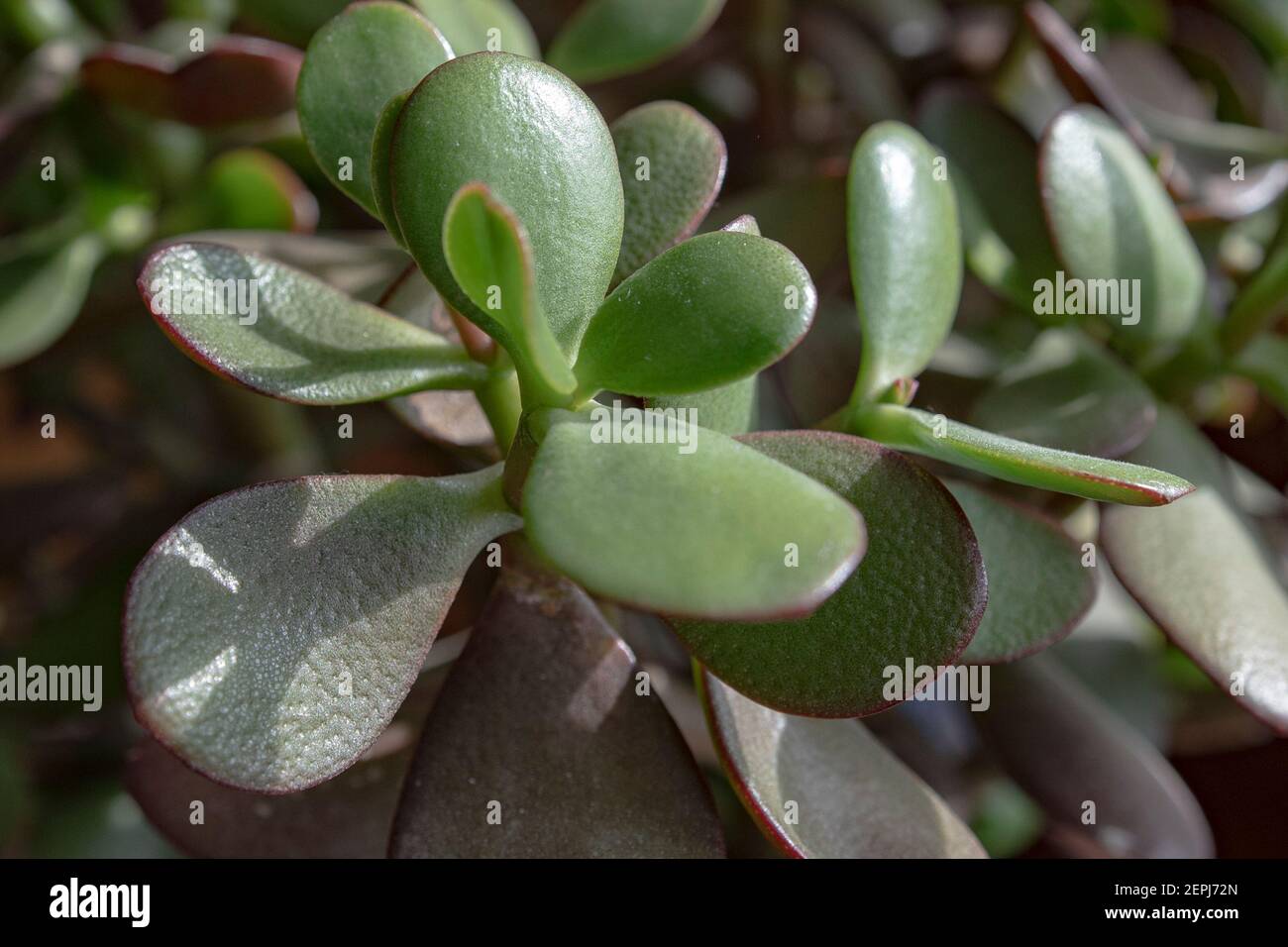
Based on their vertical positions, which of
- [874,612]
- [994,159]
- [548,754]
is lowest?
[548,754]

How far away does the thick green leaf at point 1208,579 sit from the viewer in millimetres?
621

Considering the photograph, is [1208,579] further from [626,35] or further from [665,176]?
[626,35]

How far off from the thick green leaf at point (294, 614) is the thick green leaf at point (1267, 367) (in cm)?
51

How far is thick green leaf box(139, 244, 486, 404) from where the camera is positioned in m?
0.51

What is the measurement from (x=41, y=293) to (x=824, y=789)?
0.59m

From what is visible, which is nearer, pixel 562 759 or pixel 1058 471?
pixel 1058 471

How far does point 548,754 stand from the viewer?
1.90 ft

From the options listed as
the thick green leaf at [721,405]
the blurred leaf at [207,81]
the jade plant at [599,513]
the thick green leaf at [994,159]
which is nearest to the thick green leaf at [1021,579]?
the jade plant at [599,513]

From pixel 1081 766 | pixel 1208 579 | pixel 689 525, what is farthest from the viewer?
pixel 1081 766

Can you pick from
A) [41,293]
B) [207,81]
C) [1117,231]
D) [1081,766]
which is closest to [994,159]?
[1117,231]

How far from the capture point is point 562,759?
0.58m
